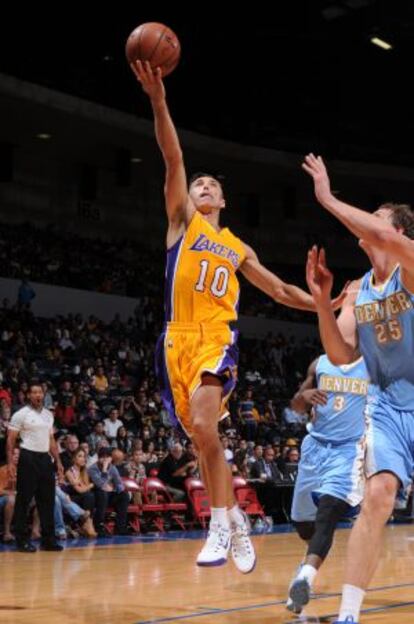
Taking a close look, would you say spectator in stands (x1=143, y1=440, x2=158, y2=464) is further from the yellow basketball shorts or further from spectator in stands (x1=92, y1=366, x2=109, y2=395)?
the yellow basketball shorts

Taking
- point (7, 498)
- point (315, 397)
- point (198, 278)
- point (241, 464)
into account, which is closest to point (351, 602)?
point (315, 397)

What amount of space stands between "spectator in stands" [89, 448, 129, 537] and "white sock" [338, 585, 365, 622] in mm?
9241

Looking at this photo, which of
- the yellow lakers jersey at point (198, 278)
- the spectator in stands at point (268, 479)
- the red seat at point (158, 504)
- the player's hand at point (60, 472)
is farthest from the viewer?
the spectator in stands at point (268, 479)

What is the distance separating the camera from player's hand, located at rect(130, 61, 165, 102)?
6.30 metres

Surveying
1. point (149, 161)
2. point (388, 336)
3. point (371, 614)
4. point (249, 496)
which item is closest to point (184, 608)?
point (371, 614)

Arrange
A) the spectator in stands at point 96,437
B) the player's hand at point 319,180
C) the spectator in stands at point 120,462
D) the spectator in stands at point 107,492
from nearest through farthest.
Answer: the player's hand at point 319,180
the spectator in stands at point 107,492
the spectator in stands at point 120,462
the spectator in stands at point 96,437

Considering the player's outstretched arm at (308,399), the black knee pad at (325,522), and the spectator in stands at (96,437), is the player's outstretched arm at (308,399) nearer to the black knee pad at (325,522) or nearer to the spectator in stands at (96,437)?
the black knee pad at (325,522)

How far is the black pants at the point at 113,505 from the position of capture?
1383 cm

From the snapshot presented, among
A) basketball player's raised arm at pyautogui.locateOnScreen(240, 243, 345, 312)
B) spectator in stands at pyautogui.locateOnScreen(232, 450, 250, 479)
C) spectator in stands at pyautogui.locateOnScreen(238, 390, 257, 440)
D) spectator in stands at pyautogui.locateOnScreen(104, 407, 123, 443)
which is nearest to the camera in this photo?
basketball player's raised arm at pyautogui.locateOnScreen(240, 243, 345, 312)

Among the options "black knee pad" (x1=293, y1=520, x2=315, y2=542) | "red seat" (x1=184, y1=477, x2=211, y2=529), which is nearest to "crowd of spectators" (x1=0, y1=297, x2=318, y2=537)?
"red seat" (x1=184, y1=477, x2=211, y2=529)

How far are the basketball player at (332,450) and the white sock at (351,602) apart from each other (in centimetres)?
200

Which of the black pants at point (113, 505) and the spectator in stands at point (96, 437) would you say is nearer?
the black pants at point (113, 505)

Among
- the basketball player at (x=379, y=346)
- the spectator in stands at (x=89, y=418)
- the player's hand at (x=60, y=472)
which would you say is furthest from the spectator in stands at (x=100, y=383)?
the basketball player at (x=379, y=346)

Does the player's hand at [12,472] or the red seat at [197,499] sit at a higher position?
the player's hand at [12,472]
